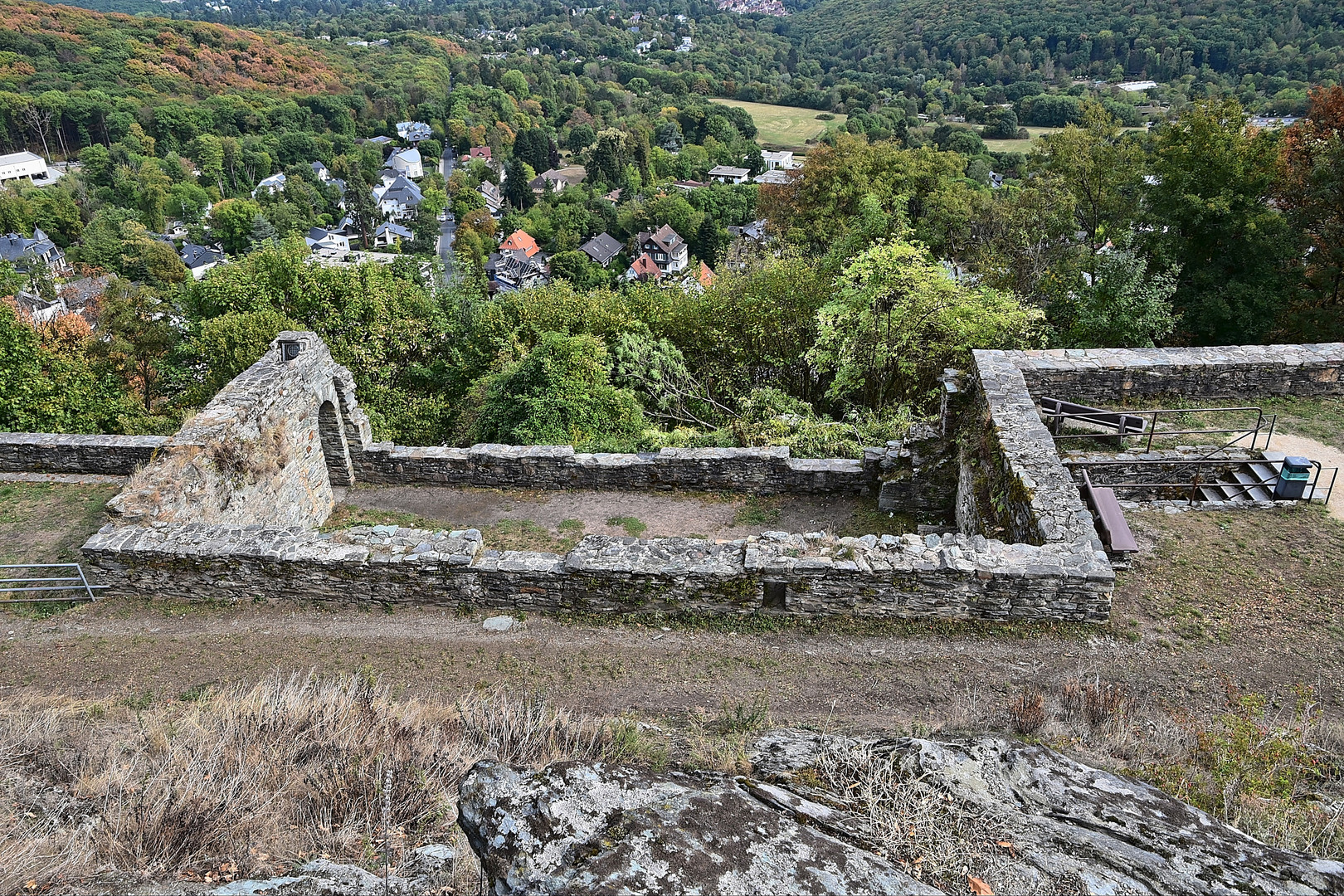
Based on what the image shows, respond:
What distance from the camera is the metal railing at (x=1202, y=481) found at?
33.9 feet

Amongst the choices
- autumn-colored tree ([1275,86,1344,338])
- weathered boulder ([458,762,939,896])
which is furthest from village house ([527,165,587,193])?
weathered boulder ([458,762,939,896])

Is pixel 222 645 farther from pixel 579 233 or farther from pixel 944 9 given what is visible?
pixel 944 9

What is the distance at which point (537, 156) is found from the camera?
13050 centimetres

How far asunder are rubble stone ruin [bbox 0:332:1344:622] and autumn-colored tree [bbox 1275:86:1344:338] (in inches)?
261

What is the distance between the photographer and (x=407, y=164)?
135 m

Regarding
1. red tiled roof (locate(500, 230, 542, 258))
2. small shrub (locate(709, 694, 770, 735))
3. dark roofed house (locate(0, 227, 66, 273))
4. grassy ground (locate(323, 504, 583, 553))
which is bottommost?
red tiled roof (locate(500, 230, 542, 258))

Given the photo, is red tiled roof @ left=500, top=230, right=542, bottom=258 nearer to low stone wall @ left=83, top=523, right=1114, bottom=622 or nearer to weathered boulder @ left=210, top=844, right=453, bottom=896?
low stone wall @ left=83, top=523, right=1114, bottom=622

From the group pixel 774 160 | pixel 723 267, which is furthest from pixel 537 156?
pixel 723 267

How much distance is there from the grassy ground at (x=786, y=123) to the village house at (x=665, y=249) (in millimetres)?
41770

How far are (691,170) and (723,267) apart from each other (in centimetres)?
10029

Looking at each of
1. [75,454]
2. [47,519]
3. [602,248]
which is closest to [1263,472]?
[47,519]

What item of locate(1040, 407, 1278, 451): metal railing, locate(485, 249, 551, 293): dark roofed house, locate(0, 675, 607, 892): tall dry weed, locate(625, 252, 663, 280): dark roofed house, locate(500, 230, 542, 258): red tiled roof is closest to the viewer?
locate(0, 675, 607, 892): tall dry weed

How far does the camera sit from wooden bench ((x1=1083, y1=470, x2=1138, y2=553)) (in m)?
9.12

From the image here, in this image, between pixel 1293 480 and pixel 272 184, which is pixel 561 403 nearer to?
pixel 1293 480
